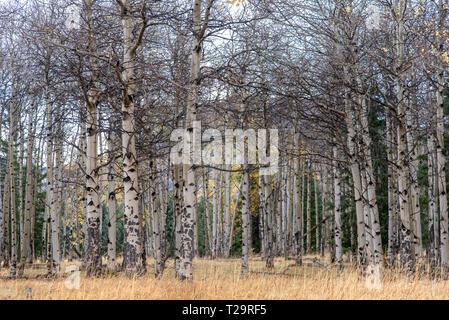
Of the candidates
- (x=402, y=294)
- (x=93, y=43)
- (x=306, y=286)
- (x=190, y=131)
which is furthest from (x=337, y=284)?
(x=93, y=43)

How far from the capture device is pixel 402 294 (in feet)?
20.0

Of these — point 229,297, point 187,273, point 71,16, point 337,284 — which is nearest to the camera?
point 229,297

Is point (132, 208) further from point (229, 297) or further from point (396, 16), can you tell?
point (396, 16)

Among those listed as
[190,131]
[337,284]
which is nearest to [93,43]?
[190,131]

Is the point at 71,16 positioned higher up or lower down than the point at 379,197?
higher up

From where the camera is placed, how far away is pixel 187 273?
7.52m

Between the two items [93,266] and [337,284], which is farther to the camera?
[93,266]

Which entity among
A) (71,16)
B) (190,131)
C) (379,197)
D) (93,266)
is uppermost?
(71,16)

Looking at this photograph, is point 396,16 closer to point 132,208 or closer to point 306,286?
point 306,286

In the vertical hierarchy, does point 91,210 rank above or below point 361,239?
above

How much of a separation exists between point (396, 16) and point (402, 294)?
5.55m

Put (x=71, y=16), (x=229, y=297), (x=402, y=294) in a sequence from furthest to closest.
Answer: (x=71, y=16) < (x=402, y=294) < (x=229, y=297)

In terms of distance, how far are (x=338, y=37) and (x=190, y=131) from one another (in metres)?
3.64

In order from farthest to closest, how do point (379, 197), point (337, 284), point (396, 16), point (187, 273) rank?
point (379, 197), point (396, 16), point (187, 273), point (337, 284)
